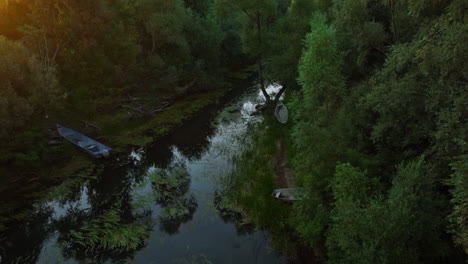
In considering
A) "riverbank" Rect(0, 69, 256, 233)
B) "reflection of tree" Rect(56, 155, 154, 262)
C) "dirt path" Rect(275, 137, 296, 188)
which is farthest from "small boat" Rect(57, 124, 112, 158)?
"dirt path" Rect(275, 137, 296, 188)

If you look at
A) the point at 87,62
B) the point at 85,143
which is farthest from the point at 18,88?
the point at 87,62

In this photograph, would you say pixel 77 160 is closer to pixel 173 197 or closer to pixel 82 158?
pixel 82 158

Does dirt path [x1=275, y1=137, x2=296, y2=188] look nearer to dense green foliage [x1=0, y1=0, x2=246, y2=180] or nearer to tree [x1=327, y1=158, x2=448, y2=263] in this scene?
tree [x1=327, y1=158, x2=448, y2=263]

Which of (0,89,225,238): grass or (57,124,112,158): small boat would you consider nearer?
(0,89,225,238): grass

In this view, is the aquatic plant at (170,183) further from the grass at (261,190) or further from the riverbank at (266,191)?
the grass at (261,190)

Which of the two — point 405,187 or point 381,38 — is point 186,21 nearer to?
point 381,38

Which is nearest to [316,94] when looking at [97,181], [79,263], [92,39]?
[79,263]
